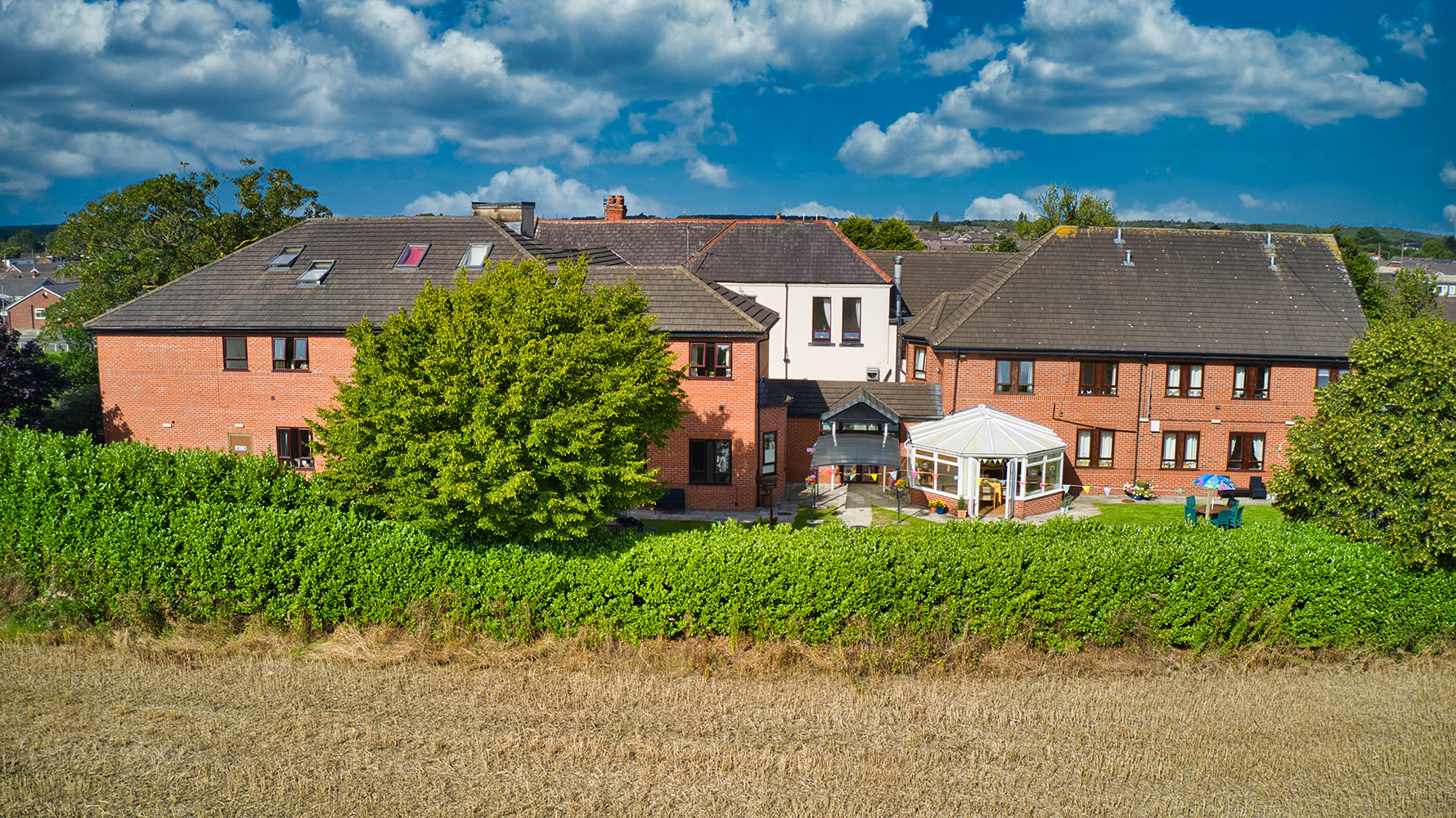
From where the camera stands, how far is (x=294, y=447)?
25844mm

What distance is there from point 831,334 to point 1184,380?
13242 millimetres

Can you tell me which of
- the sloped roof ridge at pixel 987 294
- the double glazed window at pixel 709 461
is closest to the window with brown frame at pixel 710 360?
the double glazed window at pixel 709 461

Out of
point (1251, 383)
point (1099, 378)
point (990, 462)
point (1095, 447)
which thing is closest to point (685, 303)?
point (990, 462)

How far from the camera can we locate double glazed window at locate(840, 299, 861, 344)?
→ 117 ft

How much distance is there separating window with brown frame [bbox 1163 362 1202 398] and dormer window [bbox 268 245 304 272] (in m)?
28.4

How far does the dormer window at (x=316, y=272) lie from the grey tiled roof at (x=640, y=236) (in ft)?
47.1

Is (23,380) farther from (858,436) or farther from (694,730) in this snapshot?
(694,730)

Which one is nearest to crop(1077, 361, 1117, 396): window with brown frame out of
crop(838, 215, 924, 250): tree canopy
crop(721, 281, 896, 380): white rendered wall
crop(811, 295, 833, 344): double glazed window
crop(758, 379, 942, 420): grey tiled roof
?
crop(758, 379, 942, 420): grey tiled roof

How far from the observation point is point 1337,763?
37.7 feet

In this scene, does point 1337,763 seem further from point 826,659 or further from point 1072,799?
point 826,659

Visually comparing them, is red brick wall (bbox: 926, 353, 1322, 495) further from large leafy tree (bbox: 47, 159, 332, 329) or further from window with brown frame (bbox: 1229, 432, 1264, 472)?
large leafy tree (bbox: 47, 159, 332, 329)

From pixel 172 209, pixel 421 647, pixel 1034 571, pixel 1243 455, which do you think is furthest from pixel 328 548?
pixel 172 209

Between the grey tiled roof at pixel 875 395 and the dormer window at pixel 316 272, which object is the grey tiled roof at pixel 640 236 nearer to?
the grey tiled roof at pixel 875 395

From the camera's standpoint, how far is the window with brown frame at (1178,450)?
2834 centimetres
